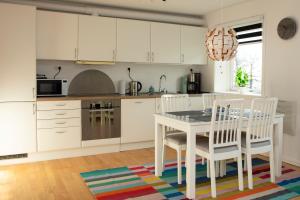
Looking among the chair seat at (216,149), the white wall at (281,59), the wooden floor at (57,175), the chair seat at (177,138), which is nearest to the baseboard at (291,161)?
the white wall at (281,59)

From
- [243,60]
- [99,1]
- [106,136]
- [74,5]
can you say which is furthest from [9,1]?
[243,60]

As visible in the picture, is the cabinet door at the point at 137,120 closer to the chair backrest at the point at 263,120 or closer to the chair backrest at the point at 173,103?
the chair backrest at the point at 173,103

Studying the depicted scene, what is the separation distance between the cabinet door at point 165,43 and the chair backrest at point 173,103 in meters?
1.32

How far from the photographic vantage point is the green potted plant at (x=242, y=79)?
487 centimetres

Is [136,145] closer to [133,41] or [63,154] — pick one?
[63,154]

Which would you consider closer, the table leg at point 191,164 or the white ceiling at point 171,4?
the table leg at point 191,164

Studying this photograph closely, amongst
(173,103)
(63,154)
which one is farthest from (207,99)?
(63,154)

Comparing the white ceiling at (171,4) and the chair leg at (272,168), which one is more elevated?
the white ceiling at (171,4)

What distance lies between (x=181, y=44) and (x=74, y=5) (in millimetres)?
2009

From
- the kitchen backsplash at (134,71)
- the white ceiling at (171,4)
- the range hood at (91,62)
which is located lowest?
the kitchen backsplash at (134,71)

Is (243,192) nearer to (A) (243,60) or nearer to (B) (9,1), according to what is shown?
(A) (243,60)

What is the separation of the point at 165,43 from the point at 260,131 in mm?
2563

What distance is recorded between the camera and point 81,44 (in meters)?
4.49

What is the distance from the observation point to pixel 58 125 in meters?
4.22
